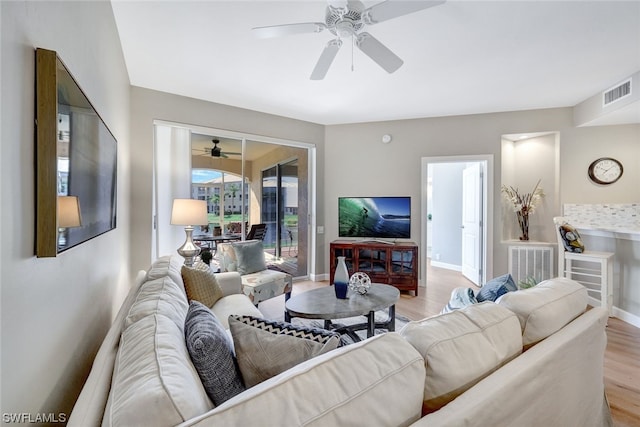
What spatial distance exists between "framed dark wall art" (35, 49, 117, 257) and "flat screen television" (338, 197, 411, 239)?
3962mm

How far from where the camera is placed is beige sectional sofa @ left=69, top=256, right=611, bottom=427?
64 cm

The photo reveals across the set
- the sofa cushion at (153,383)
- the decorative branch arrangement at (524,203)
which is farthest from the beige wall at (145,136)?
the decorative branch arrangement at (524,203)

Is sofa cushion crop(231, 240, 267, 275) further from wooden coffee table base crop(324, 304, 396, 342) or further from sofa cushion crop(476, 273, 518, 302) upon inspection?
sofa cushion crop(476, 273, 518, 302)

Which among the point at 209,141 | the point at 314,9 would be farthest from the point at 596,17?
the point at 209,141

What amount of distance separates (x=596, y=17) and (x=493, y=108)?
209cm

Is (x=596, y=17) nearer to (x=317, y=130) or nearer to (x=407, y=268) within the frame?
(x=407, y=268)

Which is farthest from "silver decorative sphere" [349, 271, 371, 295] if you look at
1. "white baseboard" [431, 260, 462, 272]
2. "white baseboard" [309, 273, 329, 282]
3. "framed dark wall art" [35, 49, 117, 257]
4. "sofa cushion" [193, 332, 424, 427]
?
"white baseboard" [431, 260, 462, 272]

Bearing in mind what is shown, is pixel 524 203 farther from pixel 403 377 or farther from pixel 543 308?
pixel 403 377

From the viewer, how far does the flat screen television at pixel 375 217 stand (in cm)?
480

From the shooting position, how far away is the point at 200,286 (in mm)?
2273

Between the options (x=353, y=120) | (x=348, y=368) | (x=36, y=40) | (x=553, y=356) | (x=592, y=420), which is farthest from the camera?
(x=353, y=120)

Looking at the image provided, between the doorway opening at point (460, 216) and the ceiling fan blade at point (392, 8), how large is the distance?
3147 mm

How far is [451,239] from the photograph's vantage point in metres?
6.36

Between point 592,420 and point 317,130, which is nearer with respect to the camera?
point 592,420
